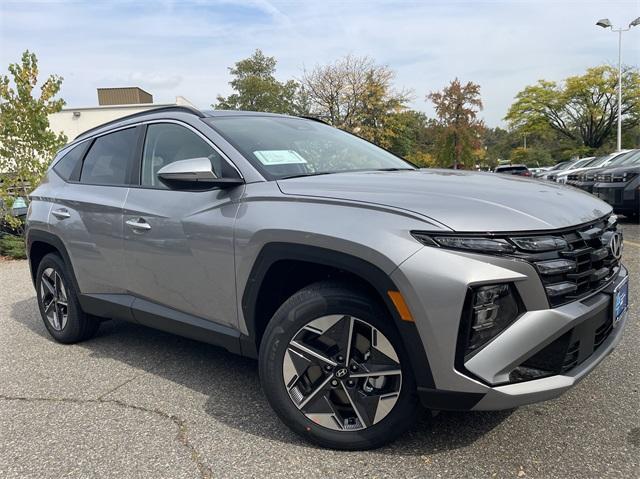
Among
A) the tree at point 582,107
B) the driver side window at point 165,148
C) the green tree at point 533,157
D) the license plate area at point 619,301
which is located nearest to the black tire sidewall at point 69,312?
the driver side window at point 165,148

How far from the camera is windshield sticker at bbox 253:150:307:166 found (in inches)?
111

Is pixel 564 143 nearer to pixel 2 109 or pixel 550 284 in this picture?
pixel 2 109

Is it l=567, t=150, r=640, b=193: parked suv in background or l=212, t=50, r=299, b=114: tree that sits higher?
l=212, t=50, r=299, b=114: tree

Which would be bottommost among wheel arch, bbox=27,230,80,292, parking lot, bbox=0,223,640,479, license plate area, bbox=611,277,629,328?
parking lot, bbox=0,223,640,479

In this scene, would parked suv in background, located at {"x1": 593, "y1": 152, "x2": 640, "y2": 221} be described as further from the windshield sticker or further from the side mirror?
the side mirror

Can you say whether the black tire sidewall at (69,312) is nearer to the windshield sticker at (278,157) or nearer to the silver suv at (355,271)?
the silver suv at (355,271)

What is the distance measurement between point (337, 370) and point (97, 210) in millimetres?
2127

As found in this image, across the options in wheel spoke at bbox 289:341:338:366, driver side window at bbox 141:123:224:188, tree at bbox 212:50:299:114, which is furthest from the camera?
tree at bbox 212:50:299:114

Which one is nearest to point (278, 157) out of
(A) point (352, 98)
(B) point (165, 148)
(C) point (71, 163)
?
(B) point (165, 148)

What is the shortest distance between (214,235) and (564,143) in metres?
48.9

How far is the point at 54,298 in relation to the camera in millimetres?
4148

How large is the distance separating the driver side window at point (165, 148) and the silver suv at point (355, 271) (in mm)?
13

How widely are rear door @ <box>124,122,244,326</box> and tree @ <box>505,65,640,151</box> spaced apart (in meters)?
42.3

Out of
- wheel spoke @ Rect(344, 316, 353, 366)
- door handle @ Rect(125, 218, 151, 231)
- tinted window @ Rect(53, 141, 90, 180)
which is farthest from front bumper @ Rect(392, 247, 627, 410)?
tinted window @ Rect(53, 141, 90, 180)
